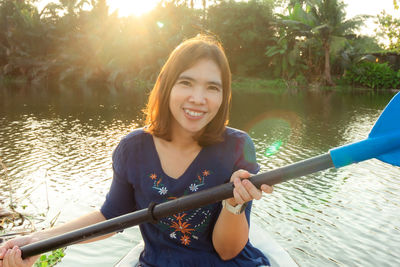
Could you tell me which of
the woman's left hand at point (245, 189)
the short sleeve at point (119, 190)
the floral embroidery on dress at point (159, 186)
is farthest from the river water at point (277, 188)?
the woman's left hand at point (245, 189)

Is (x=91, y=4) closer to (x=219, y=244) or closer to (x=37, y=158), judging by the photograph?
(x=37, y=158)

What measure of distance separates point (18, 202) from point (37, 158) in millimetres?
2776

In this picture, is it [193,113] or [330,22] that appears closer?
[193,113]

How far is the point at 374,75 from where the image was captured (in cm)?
2841

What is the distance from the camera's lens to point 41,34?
1238 inches

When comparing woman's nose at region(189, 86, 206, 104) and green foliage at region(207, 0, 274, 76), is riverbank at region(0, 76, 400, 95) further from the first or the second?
woman's nose at region(189, 86, 206, 104)

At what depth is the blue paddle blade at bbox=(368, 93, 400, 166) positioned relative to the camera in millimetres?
1129

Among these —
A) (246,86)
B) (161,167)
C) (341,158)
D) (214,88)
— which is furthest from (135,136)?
(246,86)

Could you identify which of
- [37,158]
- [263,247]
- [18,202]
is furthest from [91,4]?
[263,247]

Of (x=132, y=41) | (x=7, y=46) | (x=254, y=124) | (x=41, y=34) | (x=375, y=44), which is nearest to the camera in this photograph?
(x=254, y=124)

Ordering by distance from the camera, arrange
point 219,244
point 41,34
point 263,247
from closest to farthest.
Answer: point 219,244, point 263,247, point 41,34

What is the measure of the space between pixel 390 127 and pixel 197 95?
34.5 inches

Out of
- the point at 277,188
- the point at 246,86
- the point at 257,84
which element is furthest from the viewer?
the point at 257,84

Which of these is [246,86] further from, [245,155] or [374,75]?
[245,155]
